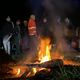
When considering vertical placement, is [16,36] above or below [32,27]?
below

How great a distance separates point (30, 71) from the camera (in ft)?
30.0

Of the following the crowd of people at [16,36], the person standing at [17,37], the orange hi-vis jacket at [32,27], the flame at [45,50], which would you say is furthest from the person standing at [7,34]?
the flame at [45,50]

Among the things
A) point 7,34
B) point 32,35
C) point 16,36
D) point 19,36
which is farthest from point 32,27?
point 7,34

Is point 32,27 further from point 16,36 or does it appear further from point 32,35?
point 16,36

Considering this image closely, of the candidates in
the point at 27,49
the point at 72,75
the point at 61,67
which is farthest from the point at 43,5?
the point at 72,75

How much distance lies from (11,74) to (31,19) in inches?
174

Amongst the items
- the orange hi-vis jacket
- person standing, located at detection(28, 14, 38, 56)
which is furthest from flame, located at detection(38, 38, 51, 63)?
the orange hi-vis jacket

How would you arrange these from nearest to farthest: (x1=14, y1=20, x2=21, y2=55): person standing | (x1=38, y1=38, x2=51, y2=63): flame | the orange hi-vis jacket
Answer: (x1=38, y1=38, x2=51, y2=63): flame
(x1=14, y1=20, x2=21, y2=55): person standing
the orange hi-vis jacket

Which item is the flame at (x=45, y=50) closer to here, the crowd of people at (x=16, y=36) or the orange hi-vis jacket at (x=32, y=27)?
the crowd of people at (x=16, y=36)

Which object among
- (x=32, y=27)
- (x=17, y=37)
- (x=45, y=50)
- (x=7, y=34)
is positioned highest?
(x=32, y=27)

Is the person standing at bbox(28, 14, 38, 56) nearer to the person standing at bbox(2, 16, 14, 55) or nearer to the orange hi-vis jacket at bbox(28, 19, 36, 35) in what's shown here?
the orange hi-vis jacket at bbox(28, 19, 36, 35)

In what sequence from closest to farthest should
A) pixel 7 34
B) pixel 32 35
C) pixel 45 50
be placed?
pixel 7 34, pixel 32 35, pixel 45 50

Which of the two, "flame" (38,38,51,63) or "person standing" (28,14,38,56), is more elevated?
"person standing" (28,14,38,56)

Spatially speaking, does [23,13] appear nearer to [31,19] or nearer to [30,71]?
[31,19]
